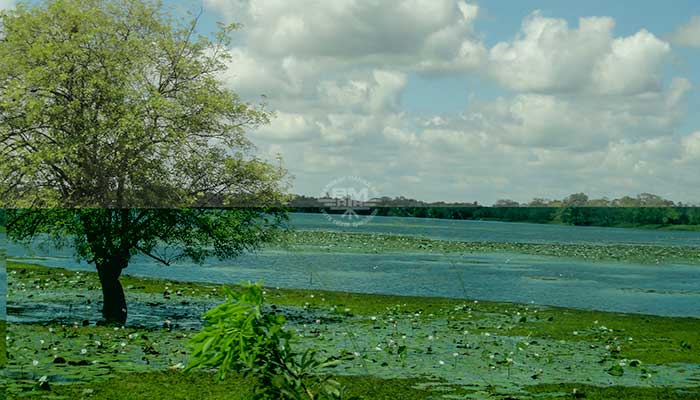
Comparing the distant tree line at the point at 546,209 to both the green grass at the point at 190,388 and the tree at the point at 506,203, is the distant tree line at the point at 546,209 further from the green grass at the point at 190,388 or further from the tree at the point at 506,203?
the green grass at the point at 190,388

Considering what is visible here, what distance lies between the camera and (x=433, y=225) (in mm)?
7156

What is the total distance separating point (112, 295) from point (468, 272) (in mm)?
3139

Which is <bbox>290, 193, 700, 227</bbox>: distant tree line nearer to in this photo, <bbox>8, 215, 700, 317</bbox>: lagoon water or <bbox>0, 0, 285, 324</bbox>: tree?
<bbox>8, 215, 700, 317</bbox>: lagoon water

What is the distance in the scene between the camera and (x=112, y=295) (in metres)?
7.20

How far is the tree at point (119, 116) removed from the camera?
264 inches

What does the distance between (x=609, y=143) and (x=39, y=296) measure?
16.7ft

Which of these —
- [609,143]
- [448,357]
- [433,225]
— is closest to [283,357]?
[448,357]

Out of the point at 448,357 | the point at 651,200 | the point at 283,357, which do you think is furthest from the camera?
the point at 651,200

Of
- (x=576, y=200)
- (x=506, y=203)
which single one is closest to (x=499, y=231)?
(x=506, y=203)

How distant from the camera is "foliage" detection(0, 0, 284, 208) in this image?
670cm

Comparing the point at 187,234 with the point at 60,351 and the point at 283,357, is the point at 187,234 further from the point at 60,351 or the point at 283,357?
the point at 283,357

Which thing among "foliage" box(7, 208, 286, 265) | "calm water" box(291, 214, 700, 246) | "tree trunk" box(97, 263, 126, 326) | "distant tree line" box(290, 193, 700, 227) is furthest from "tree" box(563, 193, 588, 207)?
"tree trunk" box(97, 263, 126, 326)

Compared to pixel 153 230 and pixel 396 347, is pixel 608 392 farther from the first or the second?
pixel 153 230

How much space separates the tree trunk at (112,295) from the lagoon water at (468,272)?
13 cm
